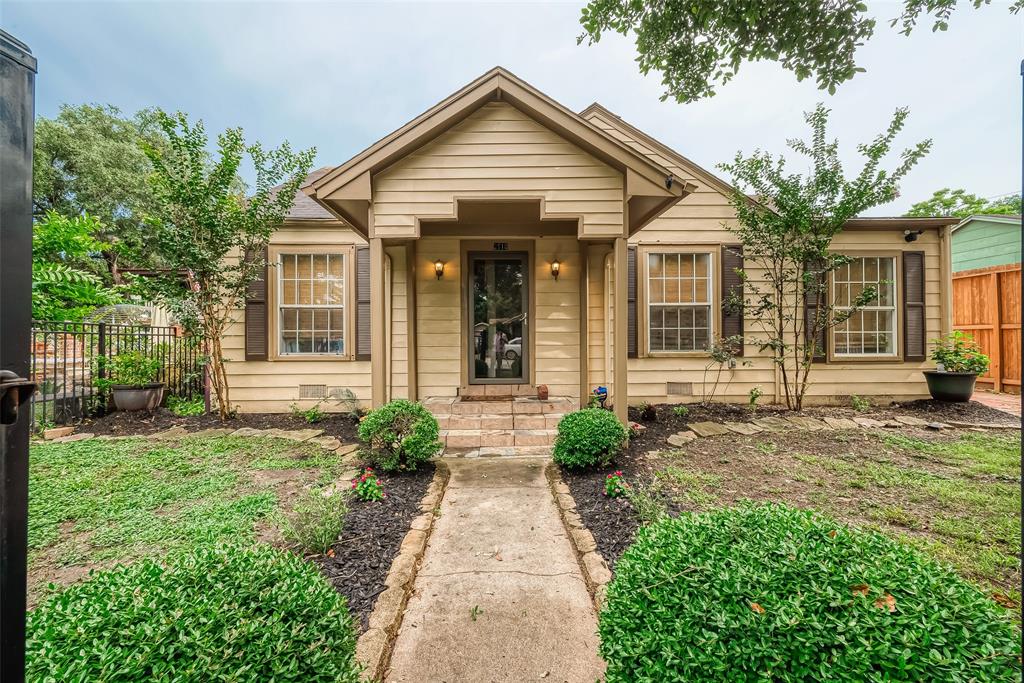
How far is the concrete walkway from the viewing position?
1751 millimetres

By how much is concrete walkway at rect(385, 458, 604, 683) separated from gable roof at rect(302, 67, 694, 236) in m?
3.65

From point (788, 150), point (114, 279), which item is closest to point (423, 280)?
point (788, 150)

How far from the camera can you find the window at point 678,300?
22.5 ft

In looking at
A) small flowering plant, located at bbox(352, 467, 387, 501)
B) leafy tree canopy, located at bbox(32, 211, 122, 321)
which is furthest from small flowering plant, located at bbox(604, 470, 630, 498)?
leafy tree canopy, located at bbox(32, 211, 122, 321)

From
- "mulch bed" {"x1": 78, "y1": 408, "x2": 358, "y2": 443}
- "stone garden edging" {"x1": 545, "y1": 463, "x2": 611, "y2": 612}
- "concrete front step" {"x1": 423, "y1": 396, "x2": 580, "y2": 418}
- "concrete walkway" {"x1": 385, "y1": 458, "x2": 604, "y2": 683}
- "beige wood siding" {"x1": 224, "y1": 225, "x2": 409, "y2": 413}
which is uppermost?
"beige wood siding" {"x1": 224, "y1": 225, "x2": 409, "y2": 413}

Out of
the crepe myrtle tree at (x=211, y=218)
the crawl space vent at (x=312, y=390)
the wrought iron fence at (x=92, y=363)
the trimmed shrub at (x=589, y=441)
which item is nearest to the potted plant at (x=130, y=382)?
the wrought iron fence at (x=92, y=363)

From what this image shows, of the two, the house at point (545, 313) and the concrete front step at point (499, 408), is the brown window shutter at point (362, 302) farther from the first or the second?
the concrete front step at point (499, 408)

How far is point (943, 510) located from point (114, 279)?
23.7 meters

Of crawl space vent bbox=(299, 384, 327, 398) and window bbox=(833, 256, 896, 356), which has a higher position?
window bbox=(833, 256, 896, 356)

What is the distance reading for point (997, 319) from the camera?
811 cm

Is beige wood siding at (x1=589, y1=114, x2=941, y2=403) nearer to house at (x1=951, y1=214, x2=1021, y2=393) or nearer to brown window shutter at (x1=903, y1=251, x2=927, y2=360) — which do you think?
brown window shutter at (x1=903, y1=251, x2=927, y2=360)

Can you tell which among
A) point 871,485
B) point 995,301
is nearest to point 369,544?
point 871,485

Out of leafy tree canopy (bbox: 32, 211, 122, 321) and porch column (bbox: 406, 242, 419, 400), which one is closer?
leafy tree canopy (bbox: 32, 211, 122, 321)

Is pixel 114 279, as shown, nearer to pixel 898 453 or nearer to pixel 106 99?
pixel 106 99
